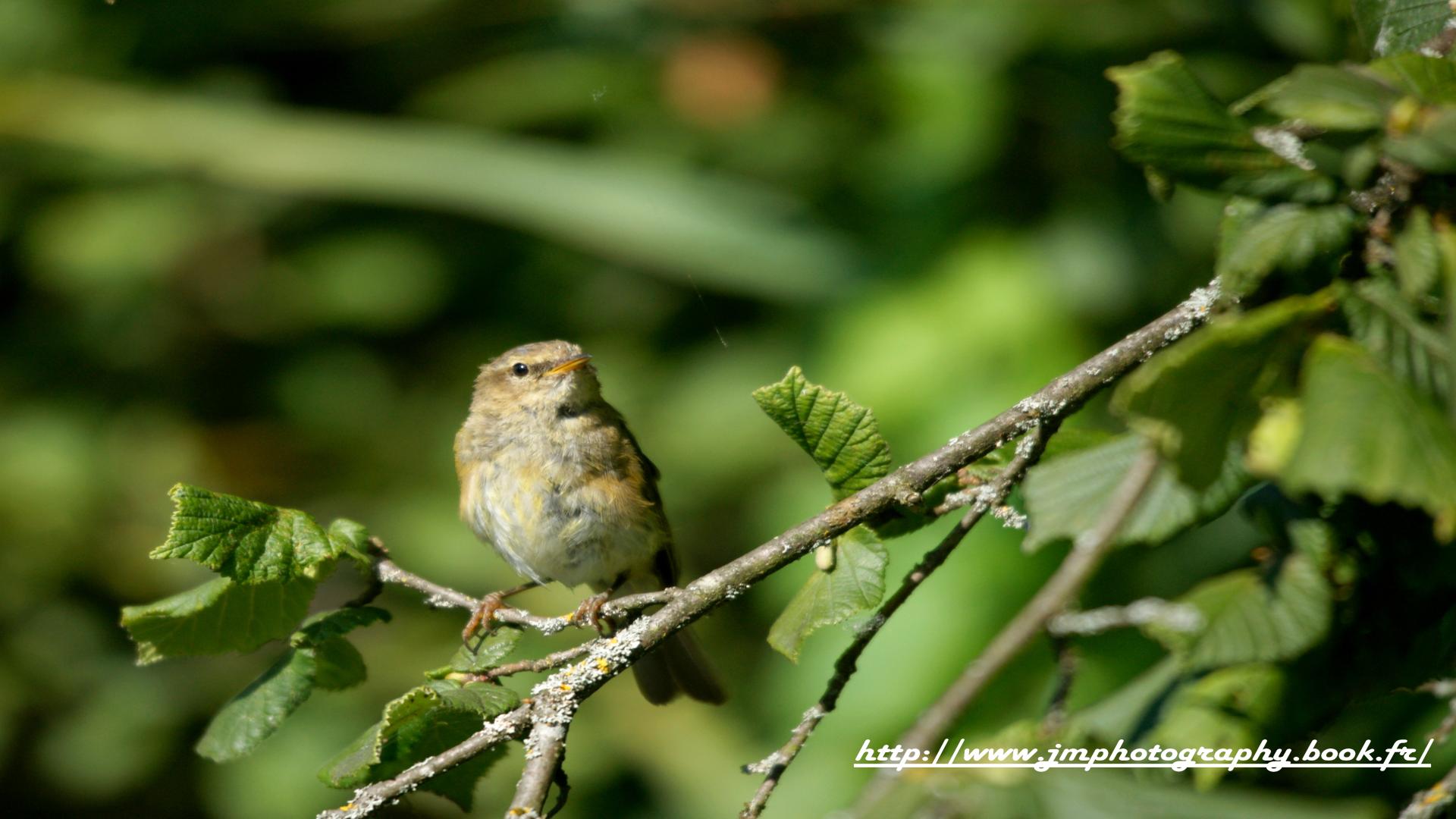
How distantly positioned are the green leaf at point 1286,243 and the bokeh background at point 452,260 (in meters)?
2.61

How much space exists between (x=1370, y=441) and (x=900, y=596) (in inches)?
35.6

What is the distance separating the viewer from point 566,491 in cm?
393

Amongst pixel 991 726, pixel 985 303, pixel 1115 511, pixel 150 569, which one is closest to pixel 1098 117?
pixel 985 303

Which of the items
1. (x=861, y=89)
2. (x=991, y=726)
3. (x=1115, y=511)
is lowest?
(x=991, y=726)

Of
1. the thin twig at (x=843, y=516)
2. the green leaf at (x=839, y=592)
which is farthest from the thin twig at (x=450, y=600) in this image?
the green leaf at (x=839, y=592)

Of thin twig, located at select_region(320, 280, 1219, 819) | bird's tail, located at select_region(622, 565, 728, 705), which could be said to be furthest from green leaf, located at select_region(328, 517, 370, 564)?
bird's tail, located at select_region(622, 565, 728, 705)

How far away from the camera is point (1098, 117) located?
170 inches

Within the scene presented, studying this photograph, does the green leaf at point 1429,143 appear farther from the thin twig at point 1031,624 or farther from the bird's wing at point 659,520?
the bird's wing at point 659,520

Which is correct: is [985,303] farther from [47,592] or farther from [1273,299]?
[47,592]

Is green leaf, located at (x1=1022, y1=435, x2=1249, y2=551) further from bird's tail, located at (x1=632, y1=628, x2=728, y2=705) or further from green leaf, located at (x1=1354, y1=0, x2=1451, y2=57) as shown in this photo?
bird's tail, located at (x1=632, y1=628, x2=728, y2=705)

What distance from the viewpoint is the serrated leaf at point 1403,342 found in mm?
1350

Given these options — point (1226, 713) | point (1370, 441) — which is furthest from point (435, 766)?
point (1370, 441)

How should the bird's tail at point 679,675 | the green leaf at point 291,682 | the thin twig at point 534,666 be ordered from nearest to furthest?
the thin twig at point 534,666 < the green leaf at point 291,682 < the bird's tail at point 679,675

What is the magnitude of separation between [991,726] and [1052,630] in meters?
1.86
